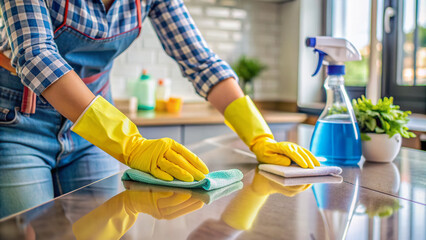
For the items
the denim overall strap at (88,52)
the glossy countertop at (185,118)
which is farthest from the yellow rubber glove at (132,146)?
the glossy countertop at (185,118)

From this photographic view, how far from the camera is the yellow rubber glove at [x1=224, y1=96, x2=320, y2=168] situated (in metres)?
0.94

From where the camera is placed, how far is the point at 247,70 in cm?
308

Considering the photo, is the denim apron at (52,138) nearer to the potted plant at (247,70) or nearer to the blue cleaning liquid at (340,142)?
the blue cleaning liquid at (340,142)

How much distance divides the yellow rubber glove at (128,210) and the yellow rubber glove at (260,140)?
0.30 m

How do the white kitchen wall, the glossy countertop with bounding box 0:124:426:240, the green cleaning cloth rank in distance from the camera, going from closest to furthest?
the glossy countertop with bounding box 0:124:426:240
the green cleaning cloth
the white kitchen wall

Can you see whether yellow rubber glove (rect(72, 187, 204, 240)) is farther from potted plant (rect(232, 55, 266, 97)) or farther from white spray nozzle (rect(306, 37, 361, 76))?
potted plant (rect(232, 55, 266, 97))

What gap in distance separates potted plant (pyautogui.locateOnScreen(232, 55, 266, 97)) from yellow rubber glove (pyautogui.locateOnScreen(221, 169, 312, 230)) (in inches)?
87.2

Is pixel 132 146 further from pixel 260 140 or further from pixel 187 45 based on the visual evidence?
pixel 187 45

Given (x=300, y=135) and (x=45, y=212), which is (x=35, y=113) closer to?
(x=45, y=212)

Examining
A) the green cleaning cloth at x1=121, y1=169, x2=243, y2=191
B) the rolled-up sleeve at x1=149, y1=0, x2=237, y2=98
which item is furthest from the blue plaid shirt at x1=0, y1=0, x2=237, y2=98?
the green cleaning cloth at x1=121, y1=169, x2=243, y2=191

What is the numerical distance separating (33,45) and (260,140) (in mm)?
589

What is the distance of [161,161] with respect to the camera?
827mm

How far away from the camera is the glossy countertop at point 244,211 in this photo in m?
0.54

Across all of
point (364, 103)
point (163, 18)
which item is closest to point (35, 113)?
point (163, 18)
